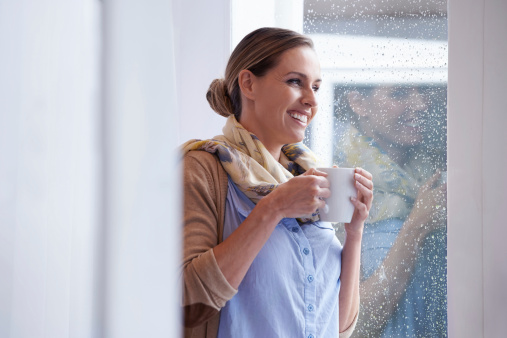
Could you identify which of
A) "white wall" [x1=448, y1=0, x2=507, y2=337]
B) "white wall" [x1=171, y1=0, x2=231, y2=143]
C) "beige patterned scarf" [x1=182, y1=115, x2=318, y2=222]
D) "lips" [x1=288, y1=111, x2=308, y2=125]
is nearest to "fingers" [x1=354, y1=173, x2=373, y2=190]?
"beige patterned scarf" [x1=182, y1=115, x2=318, y2=222]

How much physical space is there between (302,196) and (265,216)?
2.5 inches

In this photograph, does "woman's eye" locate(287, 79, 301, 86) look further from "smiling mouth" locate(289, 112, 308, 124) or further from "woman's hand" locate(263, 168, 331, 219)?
"woman's hand" locate(263, 168, 331, 219)

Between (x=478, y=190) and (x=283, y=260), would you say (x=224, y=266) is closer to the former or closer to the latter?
(x=283, y=260)

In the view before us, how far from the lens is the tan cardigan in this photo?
2.34ft

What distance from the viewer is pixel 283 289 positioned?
0.79 m

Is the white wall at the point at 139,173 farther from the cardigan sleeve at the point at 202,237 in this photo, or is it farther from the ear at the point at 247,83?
the ear at the point at 247,83

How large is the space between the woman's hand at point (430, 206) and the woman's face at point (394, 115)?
0.38 feet

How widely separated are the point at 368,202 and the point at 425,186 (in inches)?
19.4

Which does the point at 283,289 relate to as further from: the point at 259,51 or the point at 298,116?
the point at 259,51

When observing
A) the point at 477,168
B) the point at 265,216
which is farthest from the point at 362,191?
the point at 477,168

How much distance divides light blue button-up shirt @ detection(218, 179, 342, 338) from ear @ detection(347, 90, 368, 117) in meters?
0.50

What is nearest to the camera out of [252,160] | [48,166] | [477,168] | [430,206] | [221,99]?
[48,166]

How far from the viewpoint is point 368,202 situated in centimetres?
82

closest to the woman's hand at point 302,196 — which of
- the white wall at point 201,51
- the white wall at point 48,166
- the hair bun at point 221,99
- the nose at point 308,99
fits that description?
the nose at point 308,99
